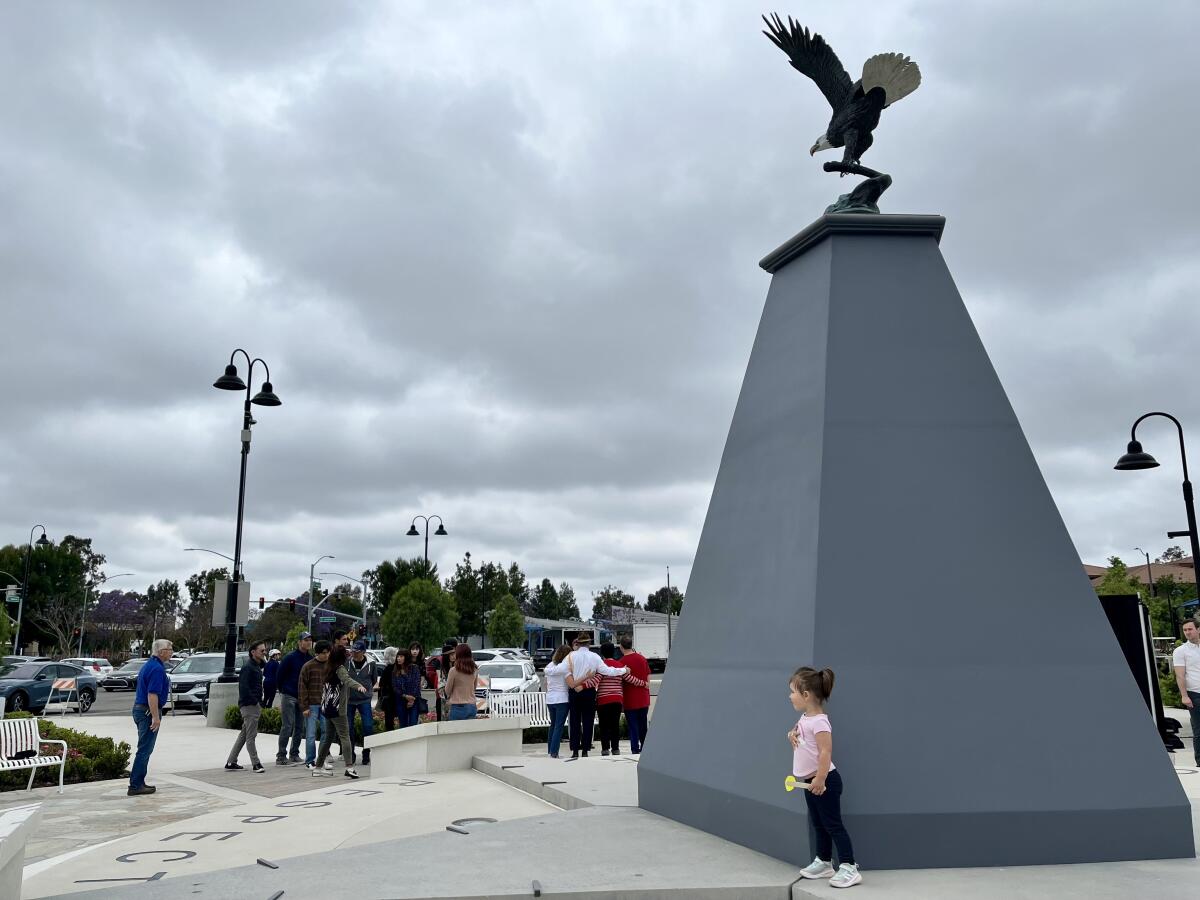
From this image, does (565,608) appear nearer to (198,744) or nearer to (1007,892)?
(198,744)

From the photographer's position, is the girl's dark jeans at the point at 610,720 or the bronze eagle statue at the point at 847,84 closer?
the bronze eagle statue at the point at 847,84

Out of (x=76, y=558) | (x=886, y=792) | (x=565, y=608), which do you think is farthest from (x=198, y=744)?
(x=565, y=608)

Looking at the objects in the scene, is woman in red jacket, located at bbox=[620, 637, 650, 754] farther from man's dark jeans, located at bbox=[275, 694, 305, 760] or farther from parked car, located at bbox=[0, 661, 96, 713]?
parked car, located at bbox=[0, 661, 96, 713]

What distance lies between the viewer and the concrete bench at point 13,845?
445 centimetres

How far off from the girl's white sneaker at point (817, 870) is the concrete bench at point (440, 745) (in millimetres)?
6862

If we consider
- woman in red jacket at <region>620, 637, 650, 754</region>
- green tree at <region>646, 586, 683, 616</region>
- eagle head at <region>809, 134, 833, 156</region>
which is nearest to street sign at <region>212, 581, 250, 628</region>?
woman in red jacket at <region>620, 637, 650, 754</region>

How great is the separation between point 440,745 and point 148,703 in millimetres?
3512

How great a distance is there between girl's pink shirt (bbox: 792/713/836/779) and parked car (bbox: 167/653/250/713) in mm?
22341

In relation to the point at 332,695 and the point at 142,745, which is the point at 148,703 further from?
the point at 332,695

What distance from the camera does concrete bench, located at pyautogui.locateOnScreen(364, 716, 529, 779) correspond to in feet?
36.1

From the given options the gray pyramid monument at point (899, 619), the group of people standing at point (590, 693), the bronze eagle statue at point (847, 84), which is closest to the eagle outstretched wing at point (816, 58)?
the bronze eagle statue at point (847, 84)

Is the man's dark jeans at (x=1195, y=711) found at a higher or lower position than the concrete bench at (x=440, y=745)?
higher

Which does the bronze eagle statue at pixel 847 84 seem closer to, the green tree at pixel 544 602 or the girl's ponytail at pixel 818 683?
the girl's ponytail at pixel 818 683

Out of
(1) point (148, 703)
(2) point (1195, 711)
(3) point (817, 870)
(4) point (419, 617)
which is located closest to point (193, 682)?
(1) point (148, 703)
